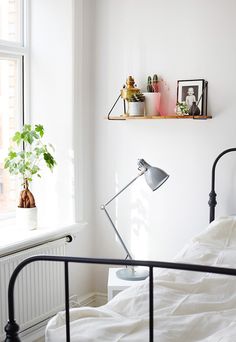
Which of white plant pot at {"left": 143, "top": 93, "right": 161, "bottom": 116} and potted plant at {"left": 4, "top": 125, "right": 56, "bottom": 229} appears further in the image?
white plant pot at {"left": 143, "top": 93, "right": 161, "bottom": 116}

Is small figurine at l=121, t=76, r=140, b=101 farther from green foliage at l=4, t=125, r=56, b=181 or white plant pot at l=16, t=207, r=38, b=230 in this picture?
white plant pot at l=16, t=207, r=38, b=230

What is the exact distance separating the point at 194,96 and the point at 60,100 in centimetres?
84

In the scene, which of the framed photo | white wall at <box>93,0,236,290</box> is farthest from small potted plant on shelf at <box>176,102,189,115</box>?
white wall at <box>93,0,236,290</box>

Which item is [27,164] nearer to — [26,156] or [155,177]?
[26,156]

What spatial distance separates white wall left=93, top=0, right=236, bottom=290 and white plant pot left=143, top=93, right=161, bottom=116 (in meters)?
0.08

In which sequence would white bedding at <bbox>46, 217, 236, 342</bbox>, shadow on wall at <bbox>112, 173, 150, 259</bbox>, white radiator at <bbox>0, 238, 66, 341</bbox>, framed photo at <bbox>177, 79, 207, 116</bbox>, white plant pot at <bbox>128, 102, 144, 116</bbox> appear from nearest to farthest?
white bedding at <bbox>46, 217, 236, 342</bbox> < white radiator at <bbox>0, 238, 66, 341</bbox> < framed photo at <bbox>177, 79, 207, 116</bbox> < white plant pot at <bbox>128, 102, 144, 116</bbox> < shadow on wall at <bbox>112, 173, 150, 259</bbox>

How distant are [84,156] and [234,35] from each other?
121 centimetres

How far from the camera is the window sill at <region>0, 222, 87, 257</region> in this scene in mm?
2766

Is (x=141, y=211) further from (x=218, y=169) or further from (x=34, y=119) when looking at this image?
(x=34, y=119)

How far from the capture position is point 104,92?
3424mm

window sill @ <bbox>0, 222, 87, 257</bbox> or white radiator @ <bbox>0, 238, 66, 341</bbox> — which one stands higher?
Answer: window sill @ <bbox>0, 222, 87, 257</bbox>

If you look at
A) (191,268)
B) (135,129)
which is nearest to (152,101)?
(135,129)

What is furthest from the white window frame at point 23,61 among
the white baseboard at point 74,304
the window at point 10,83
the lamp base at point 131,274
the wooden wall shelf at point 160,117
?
the lamp base at point 131,274

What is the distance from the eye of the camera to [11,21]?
127 inches
